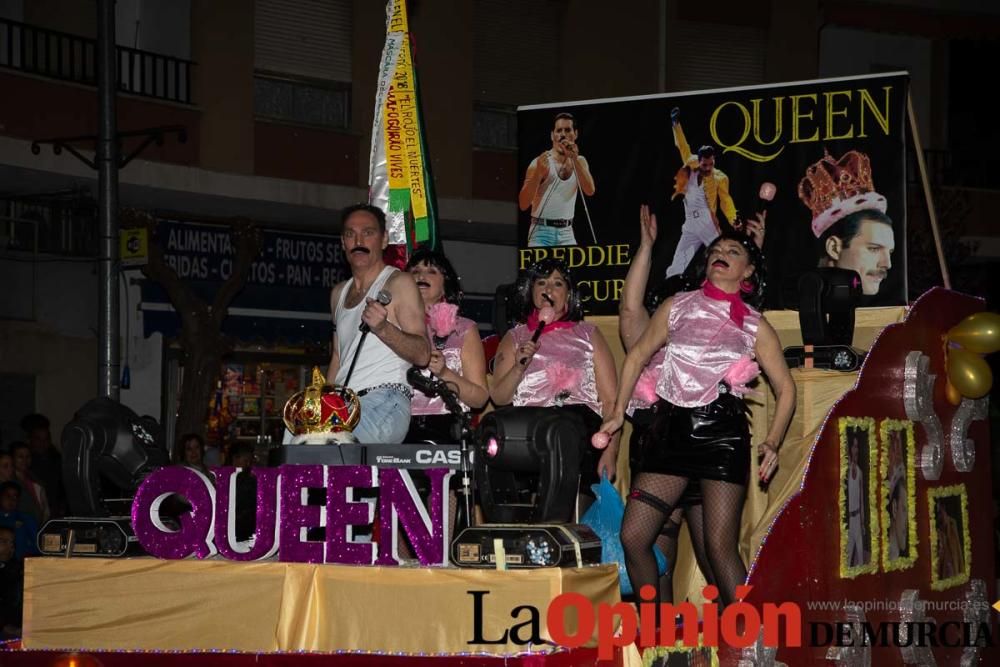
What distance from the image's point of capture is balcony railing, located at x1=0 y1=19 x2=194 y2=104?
13.9 m

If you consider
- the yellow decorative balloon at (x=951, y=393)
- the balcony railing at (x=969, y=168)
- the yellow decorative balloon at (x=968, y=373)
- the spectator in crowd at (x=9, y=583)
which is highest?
the balcony railing at (x=969, y=168)

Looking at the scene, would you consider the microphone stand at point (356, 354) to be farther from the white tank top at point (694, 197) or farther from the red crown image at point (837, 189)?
the red crown image at point (837, 189)

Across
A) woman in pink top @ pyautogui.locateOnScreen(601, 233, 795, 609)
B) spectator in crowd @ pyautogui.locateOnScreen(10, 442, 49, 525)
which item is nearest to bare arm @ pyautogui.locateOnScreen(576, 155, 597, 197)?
woman in pink top @ pyautogui.locateOnScreen(601, 233, 795, 609)

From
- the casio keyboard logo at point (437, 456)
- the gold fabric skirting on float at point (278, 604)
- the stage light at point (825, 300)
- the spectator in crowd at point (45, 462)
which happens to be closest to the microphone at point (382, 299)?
the casio keyboard logo at point (437, 456)

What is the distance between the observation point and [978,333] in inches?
268

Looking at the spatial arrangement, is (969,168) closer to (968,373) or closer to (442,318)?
(968,373)

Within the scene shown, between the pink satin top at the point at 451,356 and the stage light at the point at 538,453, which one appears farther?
the pink satin top at the point at 451,356

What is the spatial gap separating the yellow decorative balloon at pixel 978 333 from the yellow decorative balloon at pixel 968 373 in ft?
0.16

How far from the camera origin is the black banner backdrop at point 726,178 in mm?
7457

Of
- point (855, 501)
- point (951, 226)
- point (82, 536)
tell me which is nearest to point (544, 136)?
point (855, 501)

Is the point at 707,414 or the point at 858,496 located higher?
the point at 707,414

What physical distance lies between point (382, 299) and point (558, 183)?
332cm

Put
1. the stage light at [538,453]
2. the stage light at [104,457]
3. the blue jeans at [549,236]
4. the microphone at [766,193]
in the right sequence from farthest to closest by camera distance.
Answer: the blue jeans at [549,236] < the microphone at [766,193] < the stage light at [104,457] < the stage light at [538,453]

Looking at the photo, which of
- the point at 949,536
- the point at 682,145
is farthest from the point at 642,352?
the point at 682,145
